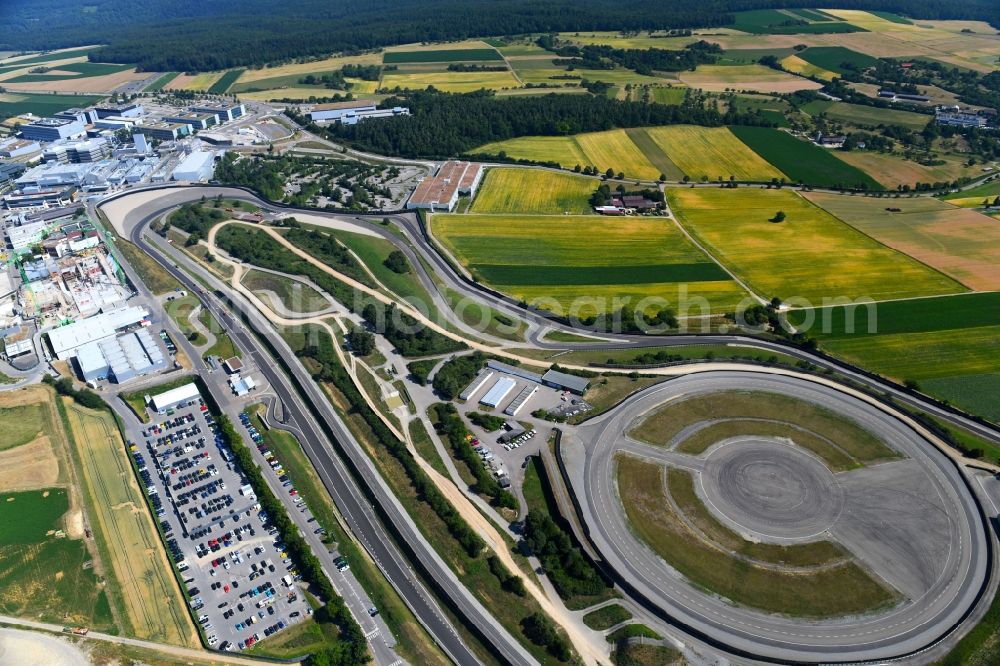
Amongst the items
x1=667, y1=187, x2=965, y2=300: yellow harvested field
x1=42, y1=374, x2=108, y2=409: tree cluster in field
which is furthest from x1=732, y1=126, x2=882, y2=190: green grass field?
x1=42, y1=374, x2=108, y2=409: tree cluster in field

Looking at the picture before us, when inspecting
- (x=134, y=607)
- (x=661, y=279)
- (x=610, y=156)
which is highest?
(x=610, y=156)

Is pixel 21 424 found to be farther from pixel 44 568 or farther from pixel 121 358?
pixel 44 568

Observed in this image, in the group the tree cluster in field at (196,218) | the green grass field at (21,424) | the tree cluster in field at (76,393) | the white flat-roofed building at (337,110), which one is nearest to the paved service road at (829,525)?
the tree cluster in field at (76,393)

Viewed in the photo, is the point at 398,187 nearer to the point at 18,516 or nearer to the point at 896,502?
the point at 18,516

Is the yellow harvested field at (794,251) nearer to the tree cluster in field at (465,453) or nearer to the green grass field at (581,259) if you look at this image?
the green grass field at (581,259)

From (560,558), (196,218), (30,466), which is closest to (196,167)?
(196,218)

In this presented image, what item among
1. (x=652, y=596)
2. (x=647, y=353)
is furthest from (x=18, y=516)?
(x=647, y=353)
